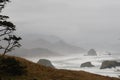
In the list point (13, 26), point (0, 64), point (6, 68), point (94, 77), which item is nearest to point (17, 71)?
point (6, 68)

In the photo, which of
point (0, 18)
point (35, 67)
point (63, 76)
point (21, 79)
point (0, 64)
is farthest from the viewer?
point (35, 67)

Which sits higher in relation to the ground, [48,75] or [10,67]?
[10,67]

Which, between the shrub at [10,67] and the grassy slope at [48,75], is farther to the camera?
the grassy slope at [48,75]

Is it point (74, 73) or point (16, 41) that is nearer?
point (16, 41)

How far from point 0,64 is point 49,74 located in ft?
27.3

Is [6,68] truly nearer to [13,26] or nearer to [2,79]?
[2,79]

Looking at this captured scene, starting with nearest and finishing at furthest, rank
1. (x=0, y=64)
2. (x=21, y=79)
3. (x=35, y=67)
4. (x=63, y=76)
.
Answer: (x=0, y=64), (x=21, y=79), (x=63, y=76), (x=35, y=67)

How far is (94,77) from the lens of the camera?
44.2 meters

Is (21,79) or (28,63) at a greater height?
(28,63)

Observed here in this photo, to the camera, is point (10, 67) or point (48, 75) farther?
point (48, 75)

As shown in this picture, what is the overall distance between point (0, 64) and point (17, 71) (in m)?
3.74

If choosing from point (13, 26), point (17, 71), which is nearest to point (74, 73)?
point (17, 71)

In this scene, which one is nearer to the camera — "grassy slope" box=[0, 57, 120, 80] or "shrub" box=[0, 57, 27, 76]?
"shrub" box=[0, 57, 27, 76]

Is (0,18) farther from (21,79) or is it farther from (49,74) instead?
(49,74)
